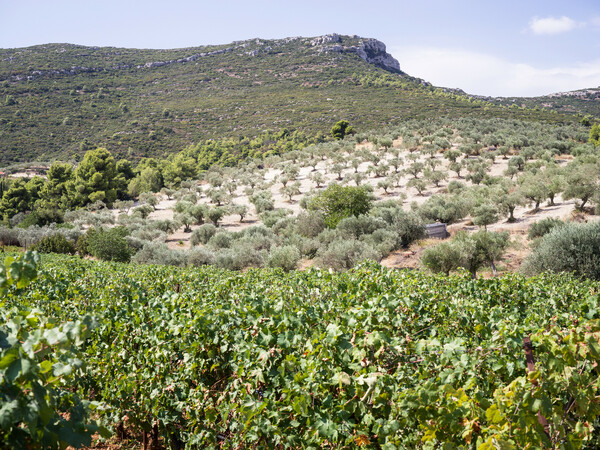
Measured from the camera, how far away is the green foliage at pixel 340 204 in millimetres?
21828

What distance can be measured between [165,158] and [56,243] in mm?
42749

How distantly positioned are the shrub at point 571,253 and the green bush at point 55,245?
922 inches

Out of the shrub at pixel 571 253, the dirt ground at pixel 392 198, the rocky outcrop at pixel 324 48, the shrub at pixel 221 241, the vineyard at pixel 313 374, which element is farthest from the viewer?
the rocky outcrop at pixel 324 48

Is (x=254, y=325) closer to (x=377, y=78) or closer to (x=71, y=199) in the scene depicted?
(x=71, y=199)

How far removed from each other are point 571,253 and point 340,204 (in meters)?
13.3

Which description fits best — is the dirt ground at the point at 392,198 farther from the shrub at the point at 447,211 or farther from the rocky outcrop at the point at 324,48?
the rocky outcrop at the point at 324,48

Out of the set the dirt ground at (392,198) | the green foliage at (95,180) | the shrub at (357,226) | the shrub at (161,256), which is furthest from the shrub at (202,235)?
the green foliage at (95,180)

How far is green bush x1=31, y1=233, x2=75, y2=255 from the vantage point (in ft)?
71.0

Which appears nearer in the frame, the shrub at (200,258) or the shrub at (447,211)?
the shrub at (200,258)

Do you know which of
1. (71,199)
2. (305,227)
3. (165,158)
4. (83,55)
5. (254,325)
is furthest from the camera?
(83,55)

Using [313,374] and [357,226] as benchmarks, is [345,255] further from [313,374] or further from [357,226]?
[313,374]

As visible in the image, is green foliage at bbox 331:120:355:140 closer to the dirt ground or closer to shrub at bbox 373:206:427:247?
the dirt ground

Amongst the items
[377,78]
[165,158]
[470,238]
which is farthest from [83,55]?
[470,238]

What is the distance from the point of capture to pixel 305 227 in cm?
2197
